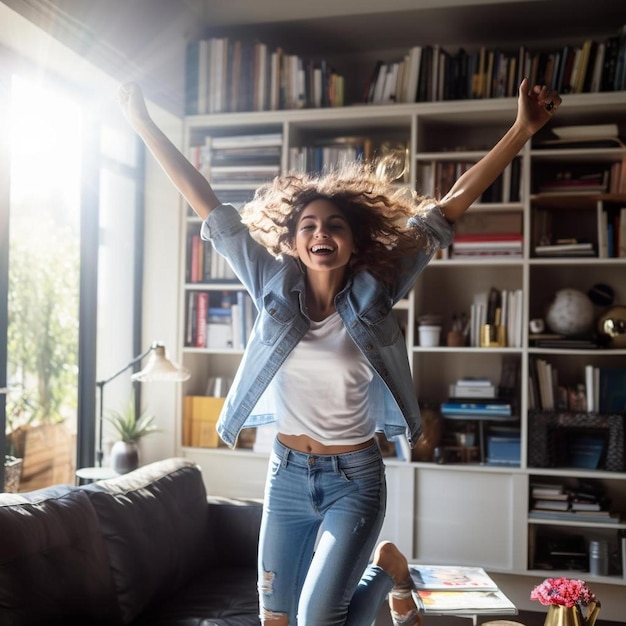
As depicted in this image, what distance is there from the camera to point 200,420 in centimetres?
414

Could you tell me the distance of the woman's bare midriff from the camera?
6.42ft

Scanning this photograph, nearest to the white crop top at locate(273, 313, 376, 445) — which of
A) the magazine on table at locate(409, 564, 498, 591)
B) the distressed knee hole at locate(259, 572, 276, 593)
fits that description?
the distressed knee hole at locate(259, 572, 276, 593)

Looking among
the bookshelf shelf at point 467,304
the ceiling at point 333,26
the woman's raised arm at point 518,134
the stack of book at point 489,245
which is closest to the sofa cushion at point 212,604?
the bookshelf shelf at point 467,304

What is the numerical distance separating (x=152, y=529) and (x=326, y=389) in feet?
3.56

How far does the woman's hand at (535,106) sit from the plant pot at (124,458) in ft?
6.78

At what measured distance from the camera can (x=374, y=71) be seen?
3.99 metres

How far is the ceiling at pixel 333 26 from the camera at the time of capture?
145 inches

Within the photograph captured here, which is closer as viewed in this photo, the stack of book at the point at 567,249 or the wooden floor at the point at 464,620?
the wooden floor at the point at 464,620

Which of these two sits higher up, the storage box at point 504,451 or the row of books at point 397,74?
the row of books at point 397,74

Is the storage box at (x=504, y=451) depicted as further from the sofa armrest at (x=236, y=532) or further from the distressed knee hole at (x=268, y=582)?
the distressed knee hole at (x=268, y=582)

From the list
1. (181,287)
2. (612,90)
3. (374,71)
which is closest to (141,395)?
(181,287)

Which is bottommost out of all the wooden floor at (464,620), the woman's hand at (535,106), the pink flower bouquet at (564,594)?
the wooden floor at (464,620)

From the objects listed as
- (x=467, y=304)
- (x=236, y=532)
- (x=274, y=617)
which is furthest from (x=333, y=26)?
(x=274, y=617)

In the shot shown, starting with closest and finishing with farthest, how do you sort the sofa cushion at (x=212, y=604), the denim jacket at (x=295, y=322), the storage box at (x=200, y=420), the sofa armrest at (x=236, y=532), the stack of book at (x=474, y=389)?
the denim jacket at (x=295, y=322) < the sofa cushion at (x=212, y=604) < the sofa armrest at (x=236, y=532) < the stack of book at (x=474, y=389) < the storage box at (x=200, y=420)
